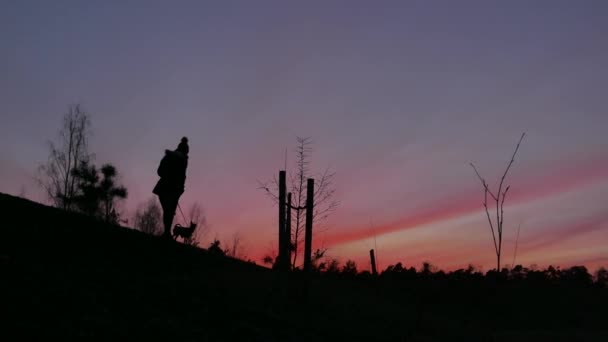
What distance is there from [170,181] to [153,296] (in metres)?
4.50

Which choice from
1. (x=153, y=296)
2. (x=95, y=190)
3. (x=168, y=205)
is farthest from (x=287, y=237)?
(x=95, y=190)

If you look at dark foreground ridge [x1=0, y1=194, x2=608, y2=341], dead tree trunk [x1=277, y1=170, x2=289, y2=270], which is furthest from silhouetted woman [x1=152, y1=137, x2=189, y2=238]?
dead tree trunk [x1=277, y1=170, x2=289, y2=270]

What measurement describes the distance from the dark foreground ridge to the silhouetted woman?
3.76ft

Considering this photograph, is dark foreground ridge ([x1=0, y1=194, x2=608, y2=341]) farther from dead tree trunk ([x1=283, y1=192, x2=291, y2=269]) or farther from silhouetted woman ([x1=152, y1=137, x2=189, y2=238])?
silhouetted woman ([x1=152, y1=137, x2=189, y2=238])

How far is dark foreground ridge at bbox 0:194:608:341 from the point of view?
8.58 meters

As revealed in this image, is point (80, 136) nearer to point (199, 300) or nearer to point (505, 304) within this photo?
point (505, 304)

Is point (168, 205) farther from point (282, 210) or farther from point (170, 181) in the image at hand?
point (282, 210)

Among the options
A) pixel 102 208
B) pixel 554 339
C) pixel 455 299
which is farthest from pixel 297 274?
pixel 102 208

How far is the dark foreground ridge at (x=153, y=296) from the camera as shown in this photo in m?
8.58

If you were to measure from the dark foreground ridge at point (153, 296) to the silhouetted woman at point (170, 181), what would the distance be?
1.15 m

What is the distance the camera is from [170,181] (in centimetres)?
1471

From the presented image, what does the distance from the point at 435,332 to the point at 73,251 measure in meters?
11.2

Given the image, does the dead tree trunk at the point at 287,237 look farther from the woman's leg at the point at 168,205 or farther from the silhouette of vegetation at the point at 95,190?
the silhouette of vegetation at the point at 95,190

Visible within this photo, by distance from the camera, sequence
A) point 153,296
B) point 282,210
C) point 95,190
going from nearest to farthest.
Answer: point 153,296 < point 282,210 < point 95,190
